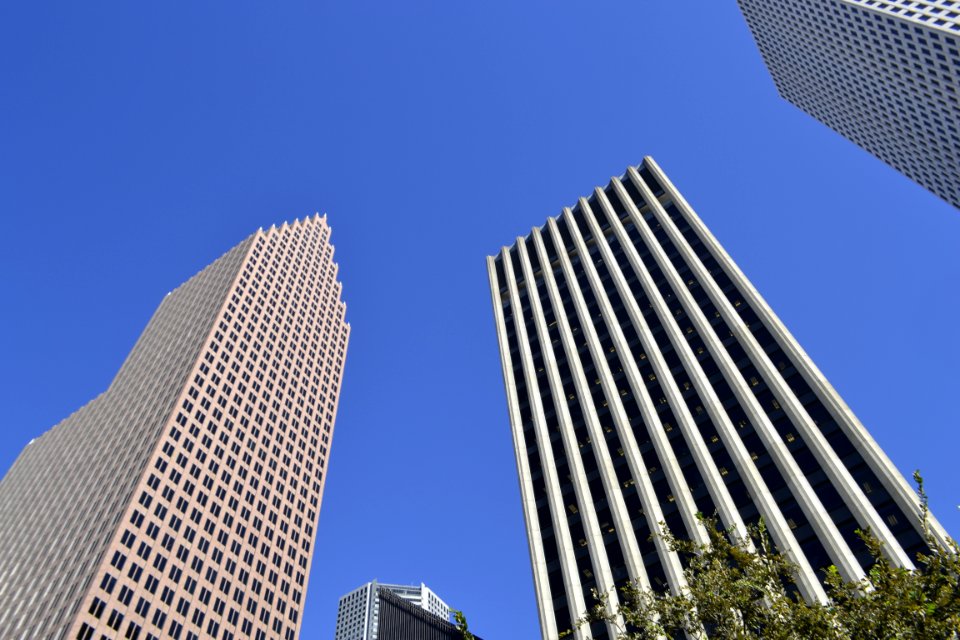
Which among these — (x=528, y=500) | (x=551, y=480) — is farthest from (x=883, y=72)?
(x=528, y=500)

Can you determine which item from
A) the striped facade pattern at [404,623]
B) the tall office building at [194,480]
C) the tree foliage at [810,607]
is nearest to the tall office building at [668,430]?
the tree foliage at [810,607]

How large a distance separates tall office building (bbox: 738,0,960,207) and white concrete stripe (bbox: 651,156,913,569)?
64579 mm

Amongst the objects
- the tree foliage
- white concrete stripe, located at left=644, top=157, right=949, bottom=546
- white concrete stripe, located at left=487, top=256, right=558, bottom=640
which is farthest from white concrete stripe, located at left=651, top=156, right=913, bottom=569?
white concrete stripe, located at left=487, top=256, right=558, bottom=640

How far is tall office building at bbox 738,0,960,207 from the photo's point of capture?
120188mm

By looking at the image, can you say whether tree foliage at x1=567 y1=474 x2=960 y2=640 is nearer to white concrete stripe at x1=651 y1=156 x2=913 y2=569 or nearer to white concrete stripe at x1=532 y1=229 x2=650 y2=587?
white concrete stripe at x1=651 y1=156 x2=913 y2=569

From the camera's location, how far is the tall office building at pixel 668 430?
56.7 m

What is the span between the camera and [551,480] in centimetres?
7388

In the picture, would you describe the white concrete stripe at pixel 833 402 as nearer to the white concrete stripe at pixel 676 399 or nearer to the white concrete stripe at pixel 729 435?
the white concrete stripe at pixel 729 435

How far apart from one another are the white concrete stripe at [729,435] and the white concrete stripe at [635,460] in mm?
7979

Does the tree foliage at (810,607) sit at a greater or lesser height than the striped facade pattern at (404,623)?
lesser

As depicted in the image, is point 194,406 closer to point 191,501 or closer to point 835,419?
point 191,501

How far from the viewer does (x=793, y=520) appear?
5706 centimetres

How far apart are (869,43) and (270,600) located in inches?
5897

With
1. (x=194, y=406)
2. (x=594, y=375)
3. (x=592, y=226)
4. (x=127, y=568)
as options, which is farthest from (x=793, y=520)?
(x=194, y=406)
